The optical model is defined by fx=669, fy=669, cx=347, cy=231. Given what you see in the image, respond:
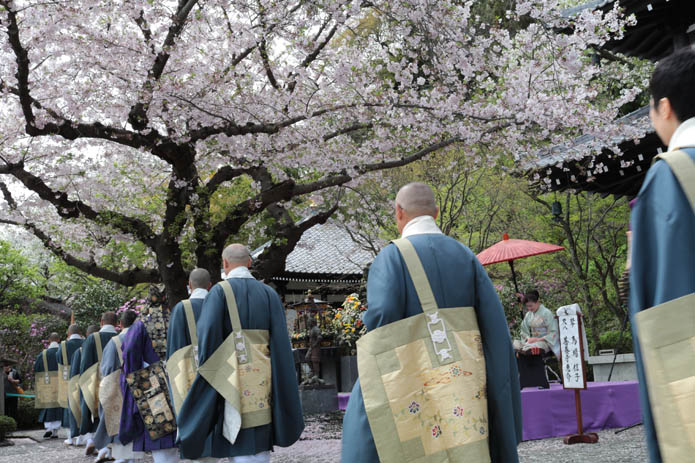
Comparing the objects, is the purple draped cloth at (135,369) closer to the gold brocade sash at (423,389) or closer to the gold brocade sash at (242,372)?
the gold brocade sash at (242,372)

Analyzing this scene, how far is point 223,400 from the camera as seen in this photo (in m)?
4.87

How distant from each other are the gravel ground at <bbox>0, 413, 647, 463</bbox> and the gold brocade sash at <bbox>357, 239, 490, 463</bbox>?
12.3ft

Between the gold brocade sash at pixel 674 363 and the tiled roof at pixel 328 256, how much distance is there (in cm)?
1947

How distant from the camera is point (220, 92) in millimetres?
9086

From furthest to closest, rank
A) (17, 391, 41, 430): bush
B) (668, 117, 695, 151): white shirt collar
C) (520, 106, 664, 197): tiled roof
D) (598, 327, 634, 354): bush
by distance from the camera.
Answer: (17, 391, 41, 430): bush
(598, 327, 634, 354): bush
(520, 106, 664, 197): tiled roof
(668, 117, 695, 151): white shirt collar

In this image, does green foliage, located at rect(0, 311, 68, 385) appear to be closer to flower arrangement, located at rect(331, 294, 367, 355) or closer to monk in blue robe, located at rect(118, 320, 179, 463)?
flower arrangement, located at rect(331, 294, 367, 355)

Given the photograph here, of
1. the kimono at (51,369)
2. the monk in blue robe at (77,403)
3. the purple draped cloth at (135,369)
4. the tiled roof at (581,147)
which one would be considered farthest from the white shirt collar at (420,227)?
the kimono at (51,369)

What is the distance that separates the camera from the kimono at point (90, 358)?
9.41 m

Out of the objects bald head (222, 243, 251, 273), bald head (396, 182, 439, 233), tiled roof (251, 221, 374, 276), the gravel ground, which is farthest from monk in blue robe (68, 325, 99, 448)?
tiled roof (251, 221, 374, 276)

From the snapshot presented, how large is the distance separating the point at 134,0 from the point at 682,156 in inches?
308

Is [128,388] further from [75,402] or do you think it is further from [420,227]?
[420,227]

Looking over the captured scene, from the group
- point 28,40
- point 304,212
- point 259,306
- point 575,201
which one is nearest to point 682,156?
point 259,306

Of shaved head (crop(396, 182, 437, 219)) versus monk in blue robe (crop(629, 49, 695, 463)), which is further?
shaved head (crop(396, 182, 437, 219))

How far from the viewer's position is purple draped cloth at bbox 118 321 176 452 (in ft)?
23.1
